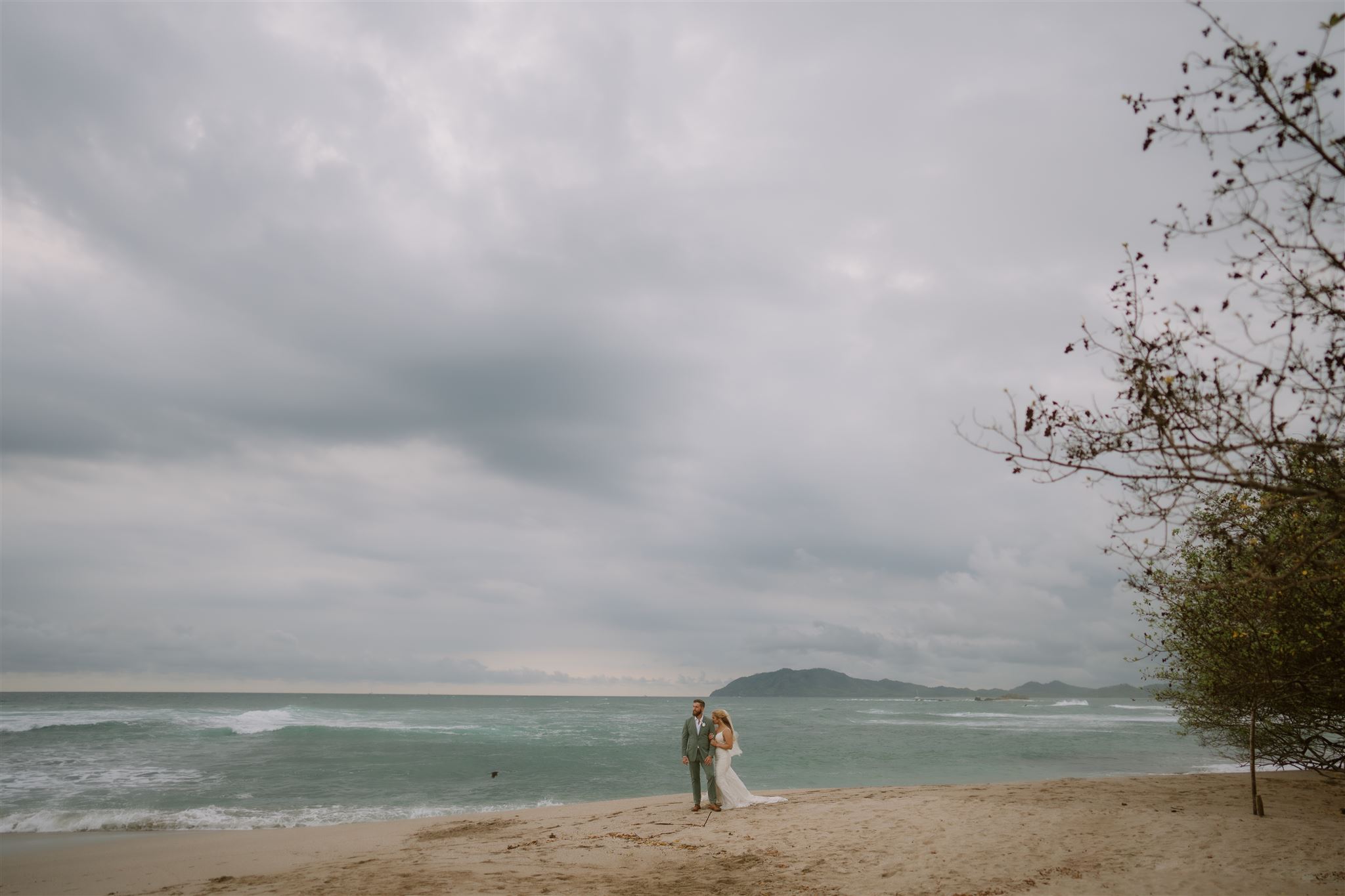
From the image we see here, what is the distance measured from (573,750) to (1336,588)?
3429 centimetres

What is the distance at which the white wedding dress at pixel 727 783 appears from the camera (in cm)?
1445

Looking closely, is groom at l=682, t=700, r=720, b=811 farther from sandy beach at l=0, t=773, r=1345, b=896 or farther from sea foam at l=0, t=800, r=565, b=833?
sea foam at l=0, t=800, r=565, b=833

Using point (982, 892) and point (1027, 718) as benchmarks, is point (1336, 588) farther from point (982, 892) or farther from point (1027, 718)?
point (1027, 718)

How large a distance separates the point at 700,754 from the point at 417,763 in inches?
855

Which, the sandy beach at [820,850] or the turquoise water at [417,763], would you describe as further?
the turquoise water at [417,763]

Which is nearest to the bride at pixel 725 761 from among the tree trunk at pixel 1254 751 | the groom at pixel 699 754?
the groom at pixel 699 754

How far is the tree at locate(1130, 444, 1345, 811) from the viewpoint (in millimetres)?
5273

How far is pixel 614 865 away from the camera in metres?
10.3

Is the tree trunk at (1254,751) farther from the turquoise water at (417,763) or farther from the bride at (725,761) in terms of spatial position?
the turquoise water at (417,763)

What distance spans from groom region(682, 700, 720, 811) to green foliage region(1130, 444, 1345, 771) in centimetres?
780

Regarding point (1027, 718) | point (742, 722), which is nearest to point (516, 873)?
point (742, 722)

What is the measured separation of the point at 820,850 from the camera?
10.6m

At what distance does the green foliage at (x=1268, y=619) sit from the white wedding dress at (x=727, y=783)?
7.68 metres

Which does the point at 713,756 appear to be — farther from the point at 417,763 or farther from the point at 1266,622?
the point at 417,763
